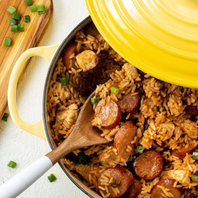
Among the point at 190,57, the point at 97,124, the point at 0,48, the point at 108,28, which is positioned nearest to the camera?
the point at 190,57

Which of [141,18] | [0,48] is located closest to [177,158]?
[141,18]

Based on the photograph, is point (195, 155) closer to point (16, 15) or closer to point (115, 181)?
point (115, 181)

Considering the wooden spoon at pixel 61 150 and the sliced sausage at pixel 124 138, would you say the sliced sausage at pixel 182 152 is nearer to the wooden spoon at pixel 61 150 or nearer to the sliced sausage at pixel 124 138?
the sliced sausage at pixel 124 138

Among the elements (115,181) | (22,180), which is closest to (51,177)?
(115,181)

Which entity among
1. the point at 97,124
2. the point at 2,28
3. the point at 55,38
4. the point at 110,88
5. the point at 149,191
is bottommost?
the point at 149,191

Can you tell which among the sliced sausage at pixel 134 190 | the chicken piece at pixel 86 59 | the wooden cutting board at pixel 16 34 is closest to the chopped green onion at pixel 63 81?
the chicken piece at pixel 86 59

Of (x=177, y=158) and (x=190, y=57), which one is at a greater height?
(x=190, y=57)

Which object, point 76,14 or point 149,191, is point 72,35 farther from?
point 149,191

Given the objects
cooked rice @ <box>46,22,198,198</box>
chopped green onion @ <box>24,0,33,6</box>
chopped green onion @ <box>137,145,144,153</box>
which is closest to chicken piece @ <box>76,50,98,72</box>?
cooked rice @ <box>46,22,198,198</box>
